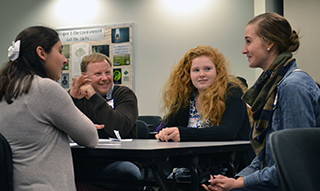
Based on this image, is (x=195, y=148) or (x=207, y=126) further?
(x=207, y=126)

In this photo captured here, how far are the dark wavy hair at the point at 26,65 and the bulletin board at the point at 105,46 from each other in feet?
12.0

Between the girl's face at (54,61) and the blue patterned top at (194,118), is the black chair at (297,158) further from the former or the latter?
the blue patterned top at (194,118)

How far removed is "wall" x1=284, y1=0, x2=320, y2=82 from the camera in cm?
391

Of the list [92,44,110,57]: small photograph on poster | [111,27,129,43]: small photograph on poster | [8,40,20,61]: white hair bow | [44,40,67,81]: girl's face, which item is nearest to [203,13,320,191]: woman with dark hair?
[44,40,67,81]: girl's face

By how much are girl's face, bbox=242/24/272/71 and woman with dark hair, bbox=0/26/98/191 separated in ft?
2.75

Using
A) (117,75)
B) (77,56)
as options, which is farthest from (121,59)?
(77,56)

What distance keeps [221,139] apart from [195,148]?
1.83 ft

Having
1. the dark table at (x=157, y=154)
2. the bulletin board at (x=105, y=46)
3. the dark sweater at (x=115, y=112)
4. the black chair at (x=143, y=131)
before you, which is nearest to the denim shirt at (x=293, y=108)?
the dark table at (x=157, y=154)

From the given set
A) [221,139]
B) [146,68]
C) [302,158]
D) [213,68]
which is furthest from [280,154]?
[146,68]

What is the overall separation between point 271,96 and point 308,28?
9.83 feet

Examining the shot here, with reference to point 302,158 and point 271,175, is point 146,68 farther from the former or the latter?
point 302,158

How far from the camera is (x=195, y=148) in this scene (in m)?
1.64

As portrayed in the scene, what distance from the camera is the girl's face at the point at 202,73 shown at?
238 cm

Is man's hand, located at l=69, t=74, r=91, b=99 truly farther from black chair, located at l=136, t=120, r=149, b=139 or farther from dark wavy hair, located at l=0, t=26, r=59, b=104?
black chair, located at l=136, t=120, r=149, b=139
